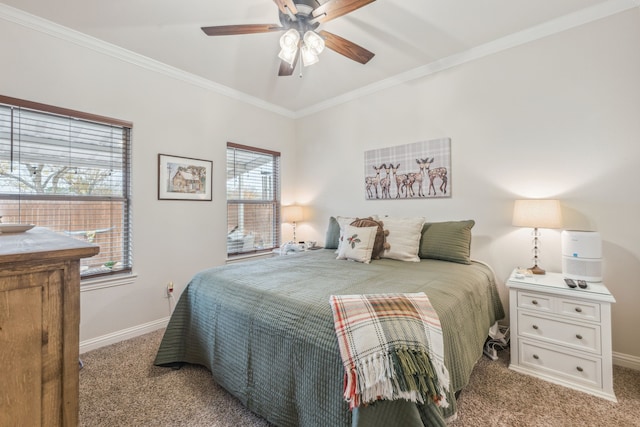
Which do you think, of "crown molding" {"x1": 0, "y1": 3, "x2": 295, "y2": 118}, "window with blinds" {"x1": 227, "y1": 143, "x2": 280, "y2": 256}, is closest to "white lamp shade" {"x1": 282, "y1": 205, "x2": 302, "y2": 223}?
"window with blinds" {"x1": 227, "y1": 143, "x2": 280, "y2": 256}

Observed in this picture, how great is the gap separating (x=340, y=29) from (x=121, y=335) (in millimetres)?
3250

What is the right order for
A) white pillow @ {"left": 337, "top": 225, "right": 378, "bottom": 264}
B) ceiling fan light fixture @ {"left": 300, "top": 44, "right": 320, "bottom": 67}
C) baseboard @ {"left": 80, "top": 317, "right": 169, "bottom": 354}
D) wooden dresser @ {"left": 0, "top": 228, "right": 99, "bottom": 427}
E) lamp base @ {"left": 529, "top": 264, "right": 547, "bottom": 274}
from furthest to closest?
white pillow @ {"left": 337, "top": 225, "right": 378, "bottom": 264} → baseboard @ {"left": 80, "top": 317, "right": 169, "bottom": 354} → lamp base @ {"left": 529, "top": 264, "right": 547, "bottom": 274} → ceiling fan light fixture @ {"left": 300, "top": 44, "right": 320, "bottom": 67} → wooden dresser @ {"left": 0, "top": 228, "right": 99, "bottom": 427}

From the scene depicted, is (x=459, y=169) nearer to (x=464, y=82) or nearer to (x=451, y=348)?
(x=464, y=82)

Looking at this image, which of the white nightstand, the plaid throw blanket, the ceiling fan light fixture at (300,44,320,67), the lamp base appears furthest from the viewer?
the lamp base

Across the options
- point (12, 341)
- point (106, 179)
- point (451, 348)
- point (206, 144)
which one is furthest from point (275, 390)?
point (206, 144)

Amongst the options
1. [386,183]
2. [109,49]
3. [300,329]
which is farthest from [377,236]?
[109,49]

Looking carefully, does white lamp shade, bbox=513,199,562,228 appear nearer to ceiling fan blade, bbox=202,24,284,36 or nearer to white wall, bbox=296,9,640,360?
white wall, bbox=296,9,640,360

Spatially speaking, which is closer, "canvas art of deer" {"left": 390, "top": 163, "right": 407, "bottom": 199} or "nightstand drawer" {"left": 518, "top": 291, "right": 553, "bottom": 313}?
"nightstand drawer" {"left": 518, "top": 291, "right": 553, "bottom": 313}

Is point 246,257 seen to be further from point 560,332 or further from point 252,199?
point 560,332

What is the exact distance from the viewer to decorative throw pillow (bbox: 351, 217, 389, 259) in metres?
2.53

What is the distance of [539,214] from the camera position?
2064mm

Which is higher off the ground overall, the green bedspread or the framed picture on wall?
the framed picture on wall

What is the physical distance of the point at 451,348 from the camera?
4.29ft

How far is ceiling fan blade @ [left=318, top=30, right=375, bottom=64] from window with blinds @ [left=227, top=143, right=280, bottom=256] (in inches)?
73.6
